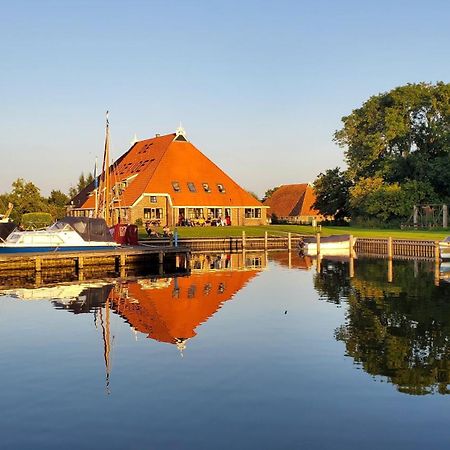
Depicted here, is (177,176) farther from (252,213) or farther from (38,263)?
(38,263)

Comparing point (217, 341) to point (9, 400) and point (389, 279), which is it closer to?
point (9, 400)

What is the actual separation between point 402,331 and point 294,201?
95.2m

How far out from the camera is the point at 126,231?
5069 centimetres

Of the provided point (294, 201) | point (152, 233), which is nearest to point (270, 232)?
point (152, 233)

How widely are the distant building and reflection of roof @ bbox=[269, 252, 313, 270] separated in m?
51.1

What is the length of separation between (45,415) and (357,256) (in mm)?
44135

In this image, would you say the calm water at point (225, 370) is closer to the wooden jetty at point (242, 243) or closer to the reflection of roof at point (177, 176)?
→ the wooden jetty at point (242, 243)

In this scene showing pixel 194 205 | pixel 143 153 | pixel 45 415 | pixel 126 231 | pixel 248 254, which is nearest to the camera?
pixel 45 415

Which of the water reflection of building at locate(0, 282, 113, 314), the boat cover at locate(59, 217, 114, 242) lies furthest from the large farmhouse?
the water reflection of building at locate(0, 282, 113, 314)

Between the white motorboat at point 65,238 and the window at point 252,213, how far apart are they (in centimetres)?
4058

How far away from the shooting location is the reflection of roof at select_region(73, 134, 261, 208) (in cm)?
7838

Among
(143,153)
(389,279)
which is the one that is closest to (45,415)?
(389,279)

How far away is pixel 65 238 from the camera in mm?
42438

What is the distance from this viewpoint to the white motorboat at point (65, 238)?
41.7m
